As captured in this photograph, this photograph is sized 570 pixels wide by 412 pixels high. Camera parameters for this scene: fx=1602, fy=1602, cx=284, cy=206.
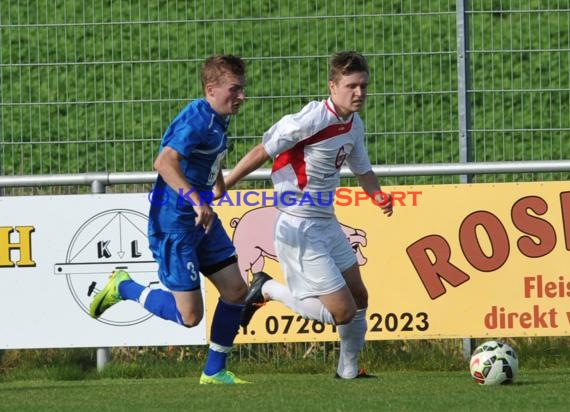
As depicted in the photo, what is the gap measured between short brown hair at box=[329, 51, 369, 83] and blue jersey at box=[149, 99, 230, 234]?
72 cm

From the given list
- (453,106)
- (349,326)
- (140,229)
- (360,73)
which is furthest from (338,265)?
(453,106)

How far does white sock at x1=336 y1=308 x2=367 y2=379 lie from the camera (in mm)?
10070

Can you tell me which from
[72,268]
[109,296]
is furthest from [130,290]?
[72,268]

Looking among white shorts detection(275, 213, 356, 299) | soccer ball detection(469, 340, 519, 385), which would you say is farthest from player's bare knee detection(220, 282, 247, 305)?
soccer ball detection(469, 340, 519, 385)

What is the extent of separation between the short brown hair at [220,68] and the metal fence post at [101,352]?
208cm

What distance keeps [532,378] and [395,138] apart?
256 cm

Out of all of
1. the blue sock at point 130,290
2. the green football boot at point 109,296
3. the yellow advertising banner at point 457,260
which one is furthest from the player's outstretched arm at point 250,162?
the yellow advertising banner at point 457,260

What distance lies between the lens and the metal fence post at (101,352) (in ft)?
37.9

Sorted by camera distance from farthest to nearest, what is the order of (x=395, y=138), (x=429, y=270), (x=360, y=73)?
(x=395, y=138), (x=429, y=270), (x=360, y=73)

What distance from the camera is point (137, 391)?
9.85 m

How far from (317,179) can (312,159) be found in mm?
126

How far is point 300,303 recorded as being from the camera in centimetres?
999

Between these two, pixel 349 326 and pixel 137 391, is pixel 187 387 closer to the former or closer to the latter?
pixel 137 391

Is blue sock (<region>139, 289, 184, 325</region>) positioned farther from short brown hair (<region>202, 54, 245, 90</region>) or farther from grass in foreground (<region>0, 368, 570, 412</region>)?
short brown hair (<region>202, 54, 245, 90</region>)
